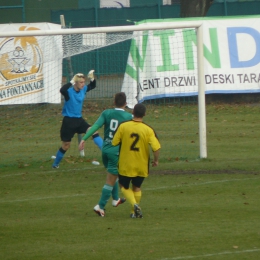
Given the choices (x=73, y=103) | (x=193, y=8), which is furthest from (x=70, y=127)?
(x=193, y=8)

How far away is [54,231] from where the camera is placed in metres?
8.96

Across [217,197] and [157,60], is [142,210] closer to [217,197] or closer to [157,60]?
[217,197]

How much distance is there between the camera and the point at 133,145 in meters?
9.32

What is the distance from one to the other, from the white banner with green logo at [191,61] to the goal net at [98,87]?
1.3 inches

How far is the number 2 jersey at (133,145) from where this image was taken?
9.31 m

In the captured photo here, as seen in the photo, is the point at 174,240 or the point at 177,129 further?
the point at 177,129

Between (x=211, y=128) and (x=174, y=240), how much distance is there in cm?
1093

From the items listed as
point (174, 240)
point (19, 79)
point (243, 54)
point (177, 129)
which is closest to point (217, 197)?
point (174, 240)

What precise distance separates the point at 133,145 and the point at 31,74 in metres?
9.58

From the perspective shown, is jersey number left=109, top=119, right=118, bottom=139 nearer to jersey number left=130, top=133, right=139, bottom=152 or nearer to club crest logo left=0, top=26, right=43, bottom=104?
jersey number left=130, top=133, right=139, bottom=152

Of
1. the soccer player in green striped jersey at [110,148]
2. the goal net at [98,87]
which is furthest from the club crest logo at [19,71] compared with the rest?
the soccer player in green striped jersey at [110,148]

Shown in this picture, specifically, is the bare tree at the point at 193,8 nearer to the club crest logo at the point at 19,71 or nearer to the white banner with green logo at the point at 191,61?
the white banner with green logo at the point at 191,61

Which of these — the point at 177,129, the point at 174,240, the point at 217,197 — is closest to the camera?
the point at 174,240

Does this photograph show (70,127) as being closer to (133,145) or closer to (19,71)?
(133,145)
